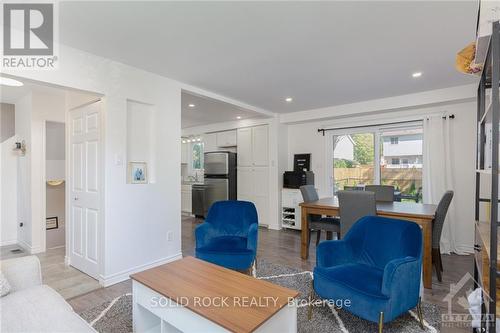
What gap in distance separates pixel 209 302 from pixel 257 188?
4.18 metres

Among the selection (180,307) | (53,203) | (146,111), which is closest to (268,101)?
(146,111)

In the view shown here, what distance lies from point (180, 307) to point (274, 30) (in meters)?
2.15

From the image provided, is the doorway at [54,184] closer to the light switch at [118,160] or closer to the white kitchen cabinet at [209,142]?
the light switch at [118,160]

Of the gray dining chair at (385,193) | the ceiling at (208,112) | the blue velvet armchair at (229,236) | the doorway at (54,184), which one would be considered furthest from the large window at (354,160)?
the doorway at (54,184)

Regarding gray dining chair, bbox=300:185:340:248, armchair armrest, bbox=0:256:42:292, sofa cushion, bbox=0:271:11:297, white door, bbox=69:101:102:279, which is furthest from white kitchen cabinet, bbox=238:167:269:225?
sofa cushion, bbox=0:271:11:297

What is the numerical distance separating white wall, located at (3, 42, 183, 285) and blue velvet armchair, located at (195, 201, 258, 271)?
2.25 feet

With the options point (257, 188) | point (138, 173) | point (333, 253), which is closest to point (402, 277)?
point (333, 253)

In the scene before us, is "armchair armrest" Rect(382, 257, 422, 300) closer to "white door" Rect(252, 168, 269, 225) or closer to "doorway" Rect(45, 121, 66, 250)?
"white door" Rect(252, 168, 269, 225)

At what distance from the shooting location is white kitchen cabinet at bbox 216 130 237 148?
20.0 feet

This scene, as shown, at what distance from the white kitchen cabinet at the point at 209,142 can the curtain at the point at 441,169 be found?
14.4 feet

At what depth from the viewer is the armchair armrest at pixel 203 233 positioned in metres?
2.79

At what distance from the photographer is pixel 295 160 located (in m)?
5.44

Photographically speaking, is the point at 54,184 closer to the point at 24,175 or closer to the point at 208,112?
the point at 24,175

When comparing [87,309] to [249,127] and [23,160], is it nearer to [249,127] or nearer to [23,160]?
[23,160]
